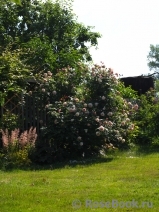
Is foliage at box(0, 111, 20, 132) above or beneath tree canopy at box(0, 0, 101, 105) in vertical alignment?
beneath

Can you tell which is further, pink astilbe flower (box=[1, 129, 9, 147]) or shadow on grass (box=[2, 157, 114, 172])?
pink astilbe flower (box=[1, 129, 9, 147])

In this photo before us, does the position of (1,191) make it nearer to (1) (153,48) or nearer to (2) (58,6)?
(2) (58,6)

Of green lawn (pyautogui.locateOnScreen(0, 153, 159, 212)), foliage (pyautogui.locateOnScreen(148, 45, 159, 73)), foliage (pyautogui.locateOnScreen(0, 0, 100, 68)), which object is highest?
foliage (pyautogui.locateOnScreen(148, 45, 159, 73))

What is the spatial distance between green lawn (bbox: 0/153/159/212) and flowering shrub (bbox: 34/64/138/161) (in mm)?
1548

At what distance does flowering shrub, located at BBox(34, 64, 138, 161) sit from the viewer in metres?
12.5

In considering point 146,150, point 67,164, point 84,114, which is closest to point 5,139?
point 67,164

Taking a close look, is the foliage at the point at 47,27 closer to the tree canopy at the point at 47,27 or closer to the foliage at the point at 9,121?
the tree canopy at the point at 47,27

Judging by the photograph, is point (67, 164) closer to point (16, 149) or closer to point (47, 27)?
point (16, 149)

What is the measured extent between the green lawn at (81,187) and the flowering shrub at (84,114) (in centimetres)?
155

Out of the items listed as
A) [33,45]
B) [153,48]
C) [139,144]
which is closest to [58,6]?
[33,45]

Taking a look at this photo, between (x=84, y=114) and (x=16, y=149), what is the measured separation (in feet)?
7.42

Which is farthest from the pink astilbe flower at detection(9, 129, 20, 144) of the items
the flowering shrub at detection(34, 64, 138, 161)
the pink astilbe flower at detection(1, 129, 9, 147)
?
the flowering shrub at detection(34, 64, 138, 161)

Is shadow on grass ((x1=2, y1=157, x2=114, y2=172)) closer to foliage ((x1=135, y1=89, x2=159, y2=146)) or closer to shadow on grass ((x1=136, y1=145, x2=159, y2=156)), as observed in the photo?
shadow on grass ((x1=136, y1=145, x2=159, y2=156))

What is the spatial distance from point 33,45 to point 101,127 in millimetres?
7793
